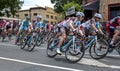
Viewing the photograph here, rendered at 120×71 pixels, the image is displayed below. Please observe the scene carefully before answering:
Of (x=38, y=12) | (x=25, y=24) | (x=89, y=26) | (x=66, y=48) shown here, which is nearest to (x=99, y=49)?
(x=89, y=26)

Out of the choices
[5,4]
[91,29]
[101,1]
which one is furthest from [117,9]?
[5,4]

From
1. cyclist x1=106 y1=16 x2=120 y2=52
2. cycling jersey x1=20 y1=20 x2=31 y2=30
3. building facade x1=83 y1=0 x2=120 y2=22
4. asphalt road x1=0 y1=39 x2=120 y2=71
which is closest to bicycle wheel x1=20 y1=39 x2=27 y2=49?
cycling jersey x1=20 y1=20 x2=31 y2=30

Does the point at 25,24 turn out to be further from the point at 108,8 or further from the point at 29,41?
the point at 108,8

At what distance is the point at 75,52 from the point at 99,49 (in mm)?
1076

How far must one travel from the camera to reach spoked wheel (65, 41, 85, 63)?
34.1 ft

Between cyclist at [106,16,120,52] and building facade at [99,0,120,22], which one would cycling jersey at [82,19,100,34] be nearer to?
cyclist at [106,16,120,52]

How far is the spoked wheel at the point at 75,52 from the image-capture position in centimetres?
1038

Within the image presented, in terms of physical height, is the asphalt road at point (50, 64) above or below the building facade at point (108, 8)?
below

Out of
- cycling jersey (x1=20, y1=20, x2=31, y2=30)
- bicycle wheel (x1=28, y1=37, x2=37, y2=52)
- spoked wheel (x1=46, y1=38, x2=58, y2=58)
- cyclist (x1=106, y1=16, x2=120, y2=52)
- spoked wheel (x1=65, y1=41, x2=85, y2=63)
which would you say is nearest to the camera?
spoked wheel (x1=65, y1=41, x2=85, y2=63)

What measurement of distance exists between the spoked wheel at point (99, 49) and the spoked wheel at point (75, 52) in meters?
0.77

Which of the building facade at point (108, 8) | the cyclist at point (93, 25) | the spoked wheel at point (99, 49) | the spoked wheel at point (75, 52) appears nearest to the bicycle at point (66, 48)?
the spoked wheel at point (75, 52)

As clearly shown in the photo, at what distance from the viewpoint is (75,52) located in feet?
34.3

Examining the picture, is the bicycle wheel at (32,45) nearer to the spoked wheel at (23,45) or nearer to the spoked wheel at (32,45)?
the spoked wheel at (32,45)

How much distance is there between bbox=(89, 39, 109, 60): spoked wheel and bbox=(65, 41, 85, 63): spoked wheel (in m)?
0.77
